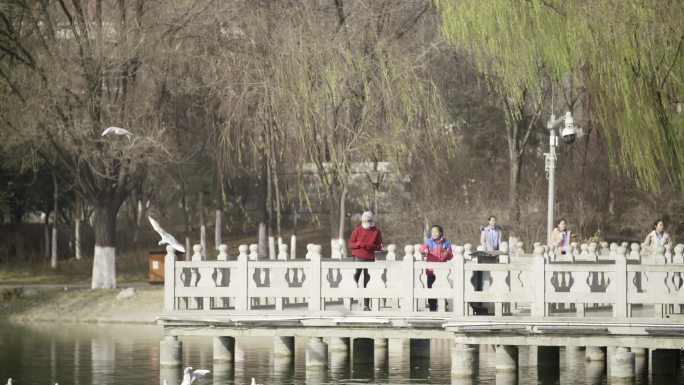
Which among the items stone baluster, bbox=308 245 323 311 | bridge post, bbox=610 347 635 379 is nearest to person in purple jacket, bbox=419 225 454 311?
stone baluster, bbox=308 245 323 311

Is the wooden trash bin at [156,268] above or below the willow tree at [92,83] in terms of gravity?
below

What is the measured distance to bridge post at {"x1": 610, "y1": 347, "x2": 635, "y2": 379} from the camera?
26.3m

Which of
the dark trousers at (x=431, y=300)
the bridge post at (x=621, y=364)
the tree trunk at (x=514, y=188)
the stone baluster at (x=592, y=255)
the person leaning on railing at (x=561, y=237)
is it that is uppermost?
the tree trunk at (x=514, y=188)

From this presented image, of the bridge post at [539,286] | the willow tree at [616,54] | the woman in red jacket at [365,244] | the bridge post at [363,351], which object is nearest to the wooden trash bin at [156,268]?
the bridge post at [363,351]

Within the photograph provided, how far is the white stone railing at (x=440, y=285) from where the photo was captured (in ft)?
83.8

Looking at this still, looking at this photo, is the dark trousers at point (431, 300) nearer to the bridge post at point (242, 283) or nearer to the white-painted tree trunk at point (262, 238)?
the bridge post at point (242, 283)

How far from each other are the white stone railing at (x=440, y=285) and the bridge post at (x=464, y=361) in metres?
0.60

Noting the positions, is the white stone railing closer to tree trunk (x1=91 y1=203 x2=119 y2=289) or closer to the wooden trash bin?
tree trunk (x1=91 y1=203 x2=119 y2=289)

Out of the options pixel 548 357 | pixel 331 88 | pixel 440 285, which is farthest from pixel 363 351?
pixel 331 88

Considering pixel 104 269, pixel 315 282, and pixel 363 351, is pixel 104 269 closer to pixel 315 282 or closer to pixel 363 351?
pixel 363 351

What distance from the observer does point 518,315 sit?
2639cm

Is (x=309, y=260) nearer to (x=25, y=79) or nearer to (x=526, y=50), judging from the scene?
(x=526, y=50)

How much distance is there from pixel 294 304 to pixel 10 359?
6.84 metres

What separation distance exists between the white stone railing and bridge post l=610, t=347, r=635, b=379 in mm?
807
